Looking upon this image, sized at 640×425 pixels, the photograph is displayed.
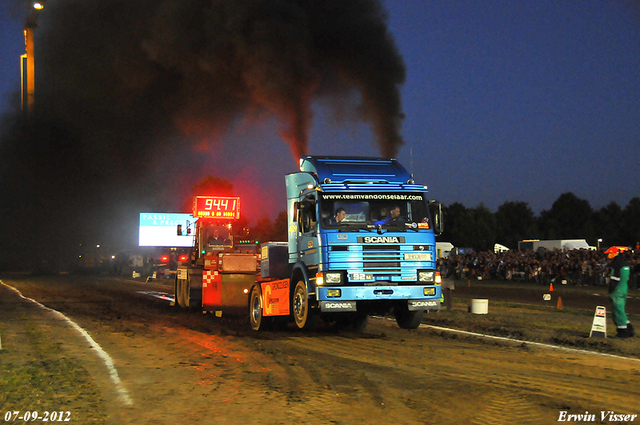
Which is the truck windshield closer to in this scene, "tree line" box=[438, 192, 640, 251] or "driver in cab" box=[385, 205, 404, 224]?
"driver in cab" box=[385, 205, 404, 224]

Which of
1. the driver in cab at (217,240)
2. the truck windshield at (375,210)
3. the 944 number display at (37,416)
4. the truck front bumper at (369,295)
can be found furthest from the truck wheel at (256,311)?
the 944 number display at (37,416)

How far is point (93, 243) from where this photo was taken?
6469cm

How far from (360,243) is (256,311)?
389 cm

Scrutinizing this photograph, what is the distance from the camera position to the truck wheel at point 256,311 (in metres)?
14.3

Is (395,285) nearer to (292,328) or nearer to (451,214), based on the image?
(292,328)

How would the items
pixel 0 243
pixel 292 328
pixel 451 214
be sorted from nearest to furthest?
pixel 292 328 < pixel 0 243 < pixel 451 214

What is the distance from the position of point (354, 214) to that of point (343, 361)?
3.34 meters

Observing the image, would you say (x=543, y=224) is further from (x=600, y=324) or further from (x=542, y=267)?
(x=600, y=324)

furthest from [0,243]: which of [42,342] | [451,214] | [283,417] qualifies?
[451,214]

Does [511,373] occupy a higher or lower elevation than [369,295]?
lower

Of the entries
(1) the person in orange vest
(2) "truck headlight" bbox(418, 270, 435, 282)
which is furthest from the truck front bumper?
(1) the person in orange vest

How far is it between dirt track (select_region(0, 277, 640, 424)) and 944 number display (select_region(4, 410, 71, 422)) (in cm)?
16

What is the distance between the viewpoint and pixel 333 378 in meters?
8.58

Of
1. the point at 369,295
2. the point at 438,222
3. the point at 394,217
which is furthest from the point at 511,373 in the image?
the point at 394,217
